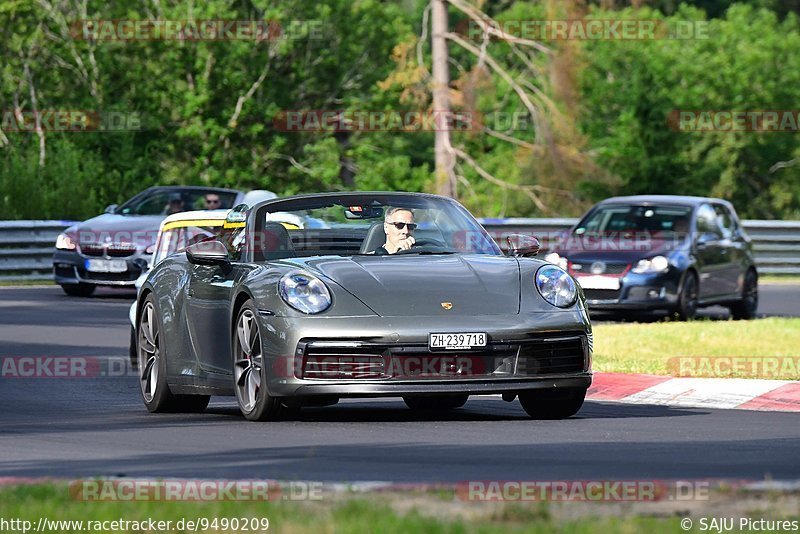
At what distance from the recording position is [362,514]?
21.7 feet

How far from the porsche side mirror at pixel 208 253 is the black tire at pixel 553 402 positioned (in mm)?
2011

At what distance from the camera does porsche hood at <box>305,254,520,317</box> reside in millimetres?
10656

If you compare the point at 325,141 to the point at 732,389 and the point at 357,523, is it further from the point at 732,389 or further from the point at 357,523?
the point at 357,523

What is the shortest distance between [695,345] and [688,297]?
498 cm

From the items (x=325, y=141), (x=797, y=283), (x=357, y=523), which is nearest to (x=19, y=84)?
(x=325, y=141)

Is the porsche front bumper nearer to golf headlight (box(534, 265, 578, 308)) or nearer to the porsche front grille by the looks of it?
the porsche front grille

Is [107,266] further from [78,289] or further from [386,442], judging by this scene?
[386,442]

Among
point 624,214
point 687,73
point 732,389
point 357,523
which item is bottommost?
point 687,73

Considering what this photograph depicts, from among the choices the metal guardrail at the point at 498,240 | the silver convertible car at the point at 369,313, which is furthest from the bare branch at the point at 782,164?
the silver convertible car at the point at 369,313

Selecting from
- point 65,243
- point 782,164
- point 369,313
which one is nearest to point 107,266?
point 65,243

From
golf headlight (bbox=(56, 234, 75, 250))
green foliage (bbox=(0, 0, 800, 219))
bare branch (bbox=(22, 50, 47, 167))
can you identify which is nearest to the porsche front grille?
golf headlight (bbox=(56, 234, 75, 250))

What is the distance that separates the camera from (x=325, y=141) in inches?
1953

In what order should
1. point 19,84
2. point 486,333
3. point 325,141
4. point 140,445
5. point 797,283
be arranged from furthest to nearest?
1. point 325,141
2. point 19,84
3. point 797,283
4. point 486,333
5. point 140,445

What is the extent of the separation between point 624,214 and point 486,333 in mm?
13961
